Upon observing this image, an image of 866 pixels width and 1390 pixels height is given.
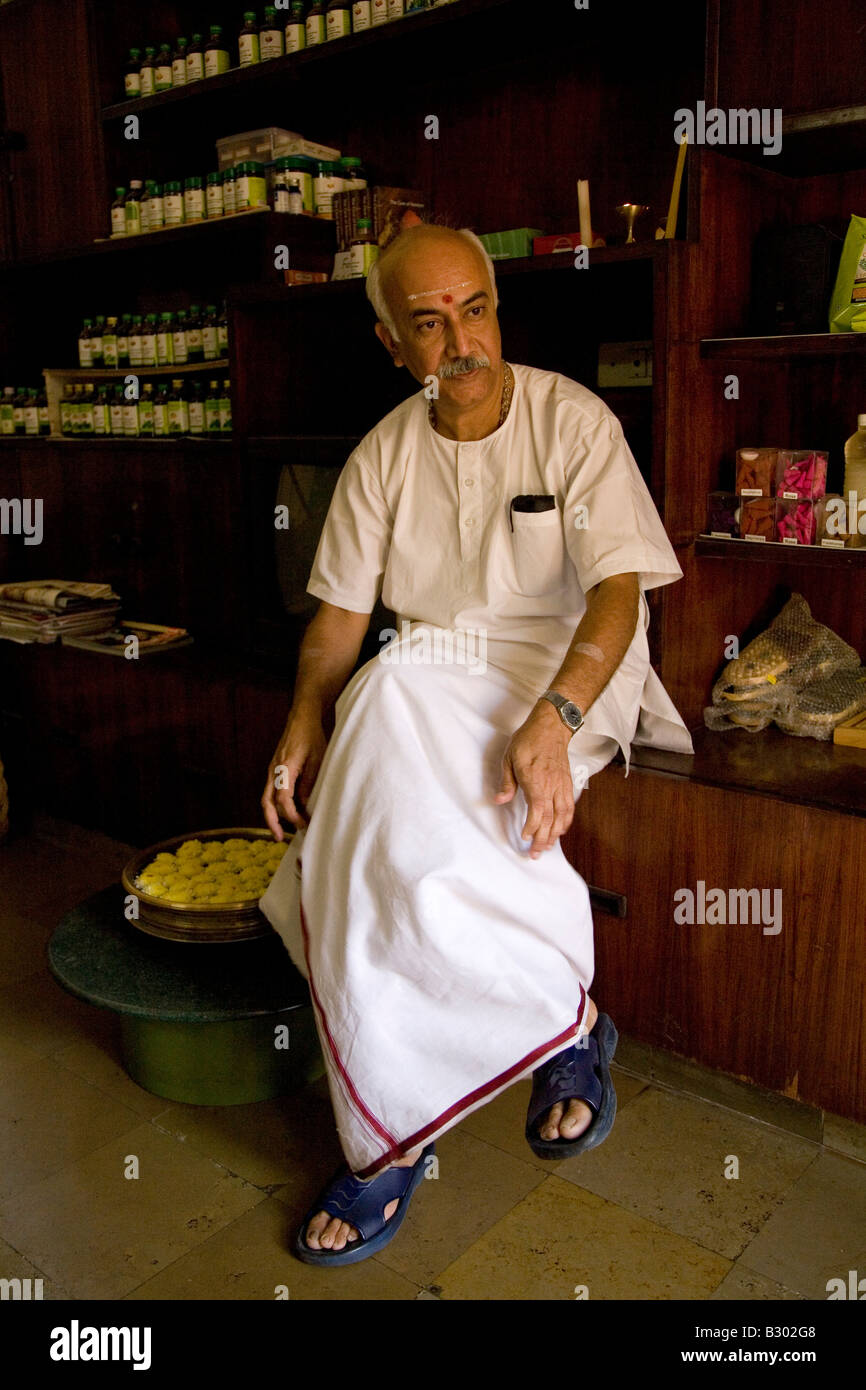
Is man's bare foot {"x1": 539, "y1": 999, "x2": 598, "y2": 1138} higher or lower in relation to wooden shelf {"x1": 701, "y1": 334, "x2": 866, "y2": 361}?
lower

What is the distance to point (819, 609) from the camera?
7.77ft

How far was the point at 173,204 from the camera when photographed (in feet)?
9.98

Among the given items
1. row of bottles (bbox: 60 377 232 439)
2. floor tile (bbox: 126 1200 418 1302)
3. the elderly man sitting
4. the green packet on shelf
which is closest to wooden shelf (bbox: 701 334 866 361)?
the green packet on shelf

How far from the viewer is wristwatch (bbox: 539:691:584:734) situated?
1698 millimetres

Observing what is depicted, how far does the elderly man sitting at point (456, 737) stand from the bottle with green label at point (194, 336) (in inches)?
46.3

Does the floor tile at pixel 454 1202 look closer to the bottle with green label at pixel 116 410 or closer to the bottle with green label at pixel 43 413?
the bottle with green label at pixel 116 410

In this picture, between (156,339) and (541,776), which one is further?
(156,339)

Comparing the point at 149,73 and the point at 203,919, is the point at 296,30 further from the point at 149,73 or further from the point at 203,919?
the point at 203,919

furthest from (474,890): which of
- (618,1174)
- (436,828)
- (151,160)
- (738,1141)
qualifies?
(151,160)

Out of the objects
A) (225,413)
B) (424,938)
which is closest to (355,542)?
(424,938)

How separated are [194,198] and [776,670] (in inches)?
75.5

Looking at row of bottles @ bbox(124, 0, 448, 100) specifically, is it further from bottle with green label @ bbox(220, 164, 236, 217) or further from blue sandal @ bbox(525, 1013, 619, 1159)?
blue sandal @ bbox(525, 1013, 619, 1159)

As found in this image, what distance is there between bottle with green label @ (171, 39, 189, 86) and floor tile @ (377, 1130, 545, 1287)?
102 inches
